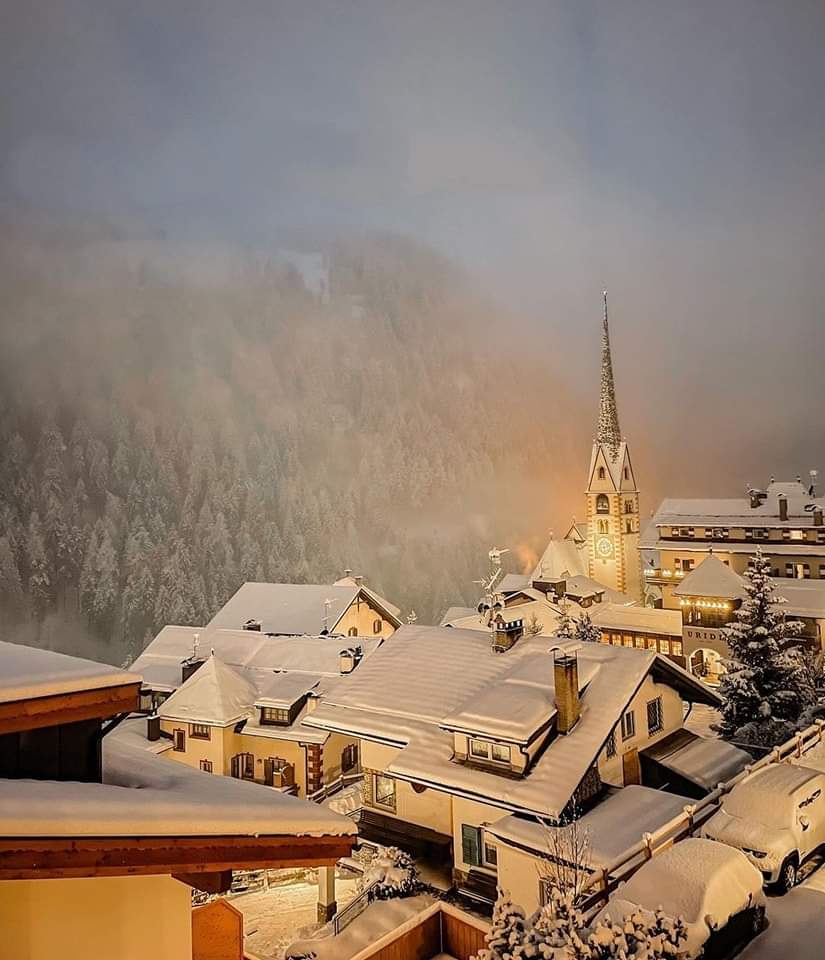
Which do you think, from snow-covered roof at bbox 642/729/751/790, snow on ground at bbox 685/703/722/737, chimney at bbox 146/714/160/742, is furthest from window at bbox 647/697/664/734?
chimney at bbox 146/714/160/742

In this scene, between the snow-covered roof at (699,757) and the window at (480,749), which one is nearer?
the window at (480,749)

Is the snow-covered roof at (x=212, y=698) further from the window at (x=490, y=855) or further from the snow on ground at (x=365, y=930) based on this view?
the window at (x=490, y=855)

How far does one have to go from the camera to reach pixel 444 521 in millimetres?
94812

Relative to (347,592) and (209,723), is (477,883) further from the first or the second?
(347,592)

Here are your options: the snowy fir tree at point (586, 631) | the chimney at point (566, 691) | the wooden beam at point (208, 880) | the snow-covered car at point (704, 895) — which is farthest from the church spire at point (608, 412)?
the wooden beam at point (208, 880)

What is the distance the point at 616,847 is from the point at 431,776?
5.25m

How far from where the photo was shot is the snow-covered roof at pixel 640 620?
42125 mm

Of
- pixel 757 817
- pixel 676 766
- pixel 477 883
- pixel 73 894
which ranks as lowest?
pixel 477 883

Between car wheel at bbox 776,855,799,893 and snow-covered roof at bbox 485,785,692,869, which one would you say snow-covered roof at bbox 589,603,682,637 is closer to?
snow-covered roof at bbox 485,785,692,869

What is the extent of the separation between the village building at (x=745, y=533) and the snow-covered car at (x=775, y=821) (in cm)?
3194

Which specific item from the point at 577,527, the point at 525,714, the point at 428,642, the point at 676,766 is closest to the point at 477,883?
the point at 525,714

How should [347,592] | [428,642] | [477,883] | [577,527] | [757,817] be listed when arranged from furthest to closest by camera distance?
[577,527]
[347,592]
[428,642]
[477,883]
[757,817]

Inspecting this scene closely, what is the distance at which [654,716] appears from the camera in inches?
834

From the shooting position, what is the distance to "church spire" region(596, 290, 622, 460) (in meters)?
69.4
